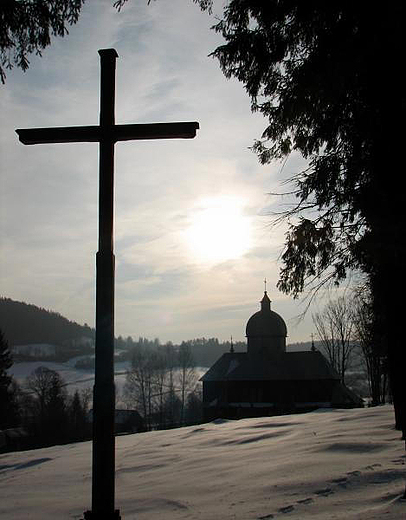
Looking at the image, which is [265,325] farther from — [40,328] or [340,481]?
[40,328]

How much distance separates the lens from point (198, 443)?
15.6m

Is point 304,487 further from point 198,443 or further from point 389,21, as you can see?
point 198,443

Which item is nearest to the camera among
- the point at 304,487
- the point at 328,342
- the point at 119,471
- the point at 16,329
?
the point at 304,487

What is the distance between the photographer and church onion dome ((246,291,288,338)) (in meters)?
51.0

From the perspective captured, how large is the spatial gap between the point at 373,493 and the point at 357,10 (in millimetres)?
5476

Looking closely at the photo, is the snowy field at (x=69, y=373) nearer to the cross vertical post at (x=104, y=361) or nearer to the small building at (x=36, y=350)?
the small building at (x=36, y=350)

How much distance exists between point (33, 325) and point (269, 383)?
111359 millimetres

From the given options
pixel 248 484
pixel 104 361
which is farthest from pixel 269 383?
pixel 104 361

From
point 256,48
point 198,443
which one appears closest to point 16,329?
point 198,443

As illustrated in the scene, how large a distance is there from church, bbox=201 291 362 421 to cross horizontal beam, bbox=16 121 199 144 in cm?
4370

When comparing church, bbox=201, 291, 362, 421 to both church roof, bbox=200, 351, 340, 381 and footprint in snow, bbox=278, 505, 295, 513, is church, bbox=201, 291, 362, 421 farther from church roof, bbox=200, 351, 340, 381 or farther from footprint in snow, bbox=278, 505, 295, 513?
footprint in snow, bbox=278, 505, 295, 513

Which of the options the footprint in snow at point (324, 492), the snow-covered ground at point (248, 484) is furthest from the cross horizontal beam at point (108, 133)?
the footprint in snow at point (324, 492)

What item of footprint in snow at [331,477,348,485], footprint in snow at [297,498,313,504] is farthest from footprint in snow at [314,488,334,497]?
footprint in snow at [331,477,348,485]

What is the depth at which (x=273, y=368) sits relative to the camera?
4938 cm
